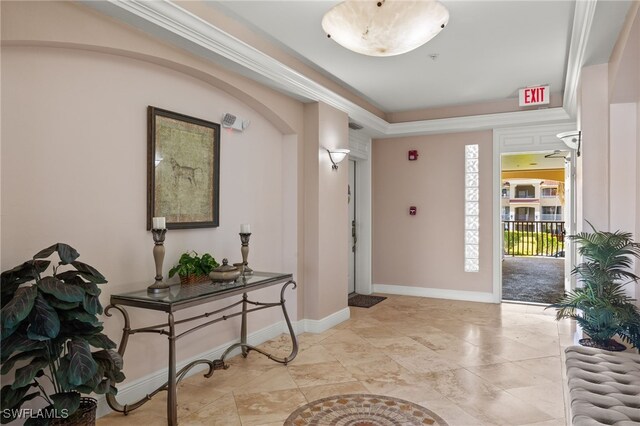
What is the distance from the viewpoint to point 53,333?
1.88 meters

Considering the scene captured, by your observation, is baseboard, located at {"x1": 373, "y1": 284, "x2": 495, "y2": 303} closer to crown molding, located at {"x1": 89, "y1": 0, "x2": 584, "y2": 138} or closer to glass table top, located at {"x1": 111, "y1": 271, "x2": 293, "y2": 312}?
crown molding, located at {"x1": 89, "y1": 0, "x2": 584, "y2": 138}

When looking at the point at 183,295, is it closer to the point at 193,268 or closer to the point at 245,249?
the point at 193,268

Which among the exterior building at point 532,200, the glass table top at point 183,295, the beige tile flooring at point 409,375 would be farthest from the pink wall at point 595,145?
the exterior building at point 532,200

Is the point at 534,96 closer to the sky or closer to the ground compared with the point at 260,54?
closer to the sky

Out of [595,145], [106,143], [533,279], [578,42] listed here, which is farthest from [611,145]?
[533,279]

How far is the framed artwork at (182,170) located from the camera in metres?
3.05

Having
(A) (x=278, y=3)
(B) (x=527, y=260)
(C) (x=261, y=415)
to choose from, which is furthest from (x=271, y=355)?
(B) (x=527, y=260)

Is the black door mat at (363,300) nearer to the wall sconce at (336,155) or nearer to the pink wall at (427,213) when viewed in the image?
the pink wall at (427,213)

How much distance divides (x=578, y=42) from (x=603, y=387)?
2615mm

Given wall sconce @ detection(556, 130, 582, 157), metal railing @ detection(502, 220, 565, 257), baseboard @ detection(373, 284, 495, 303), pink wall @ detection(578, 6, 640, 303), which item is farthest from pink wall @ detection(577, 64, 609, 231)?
metal railing @ detection(502, 220, 565, 257)

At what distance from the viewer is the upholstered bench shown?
5.82ft

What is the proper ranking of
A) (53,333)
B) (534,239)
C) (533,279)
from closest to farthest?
(53,333)
(533,279)
(534,239)

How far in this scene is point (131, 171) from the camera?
9.53ft

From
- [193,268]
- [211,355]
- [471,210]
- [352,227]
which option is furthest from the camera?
[352,227]
